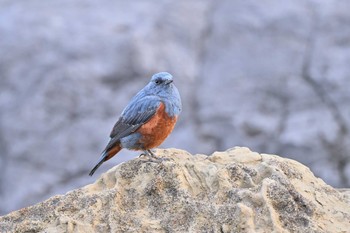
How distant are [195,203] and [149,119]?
1326 millimetres

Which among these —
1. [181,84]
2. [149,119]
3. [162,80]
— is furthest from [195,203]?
[181,84]

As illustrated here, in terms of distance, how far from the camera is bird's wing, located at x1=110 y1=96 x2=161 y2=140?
5.93 metres

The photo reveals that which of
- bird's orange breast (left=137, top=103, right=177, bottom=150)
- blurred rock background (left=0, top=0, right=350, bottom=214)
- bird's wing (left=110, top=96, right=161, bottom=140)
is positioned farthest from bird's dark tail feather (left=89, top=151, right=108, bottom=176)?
blurred rock background (left=0, top=0, right=350, bottom=214)

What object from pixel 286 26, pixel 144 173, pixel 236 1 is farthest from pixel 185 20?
pixel 144 173

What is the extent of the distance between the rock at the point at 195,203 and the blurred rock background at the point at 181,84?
427 cm

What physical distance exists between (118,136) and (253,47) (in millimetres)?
4270

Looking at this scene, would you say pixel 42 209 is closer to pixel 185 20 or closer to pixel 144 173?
pixel 144 173

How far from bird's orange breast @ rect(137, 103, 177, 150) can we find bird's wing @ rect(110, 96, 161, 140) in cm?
3

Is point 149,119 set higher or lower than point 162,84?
lower

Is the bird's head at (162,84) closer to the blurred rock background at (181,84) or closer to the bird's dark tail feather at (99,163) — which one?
the bird's dark tail feather at (99,163)

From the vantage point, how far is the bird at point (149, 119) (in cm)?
594

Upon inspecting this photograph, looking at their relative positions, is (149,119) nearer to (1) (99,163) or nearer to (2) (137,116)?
(2) (137,116)

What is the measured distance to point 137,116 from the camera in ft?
19.5

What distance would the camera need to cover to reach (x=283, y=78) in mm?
9648
